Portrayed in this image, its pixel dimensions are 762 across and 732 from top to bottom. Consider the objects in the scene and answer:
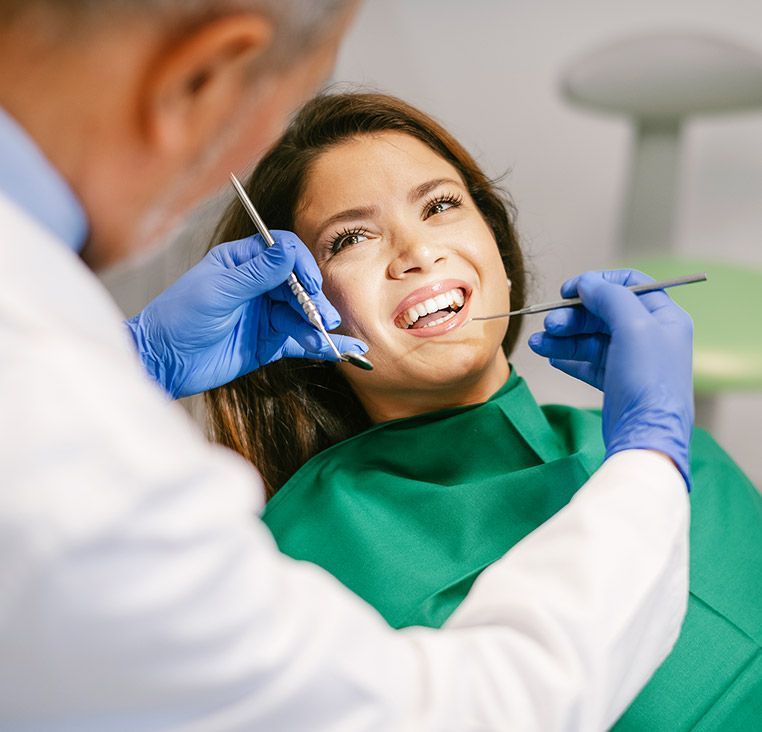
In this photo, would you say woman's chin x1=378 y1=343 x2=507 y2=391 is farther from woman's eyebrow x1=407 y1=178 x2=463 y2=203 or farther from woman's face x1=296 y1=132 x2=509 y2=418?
woman's eyebrow x1=407 y1=178 x2=463 y2=203

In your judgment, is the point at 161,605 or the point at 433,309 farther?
the point at 433,309

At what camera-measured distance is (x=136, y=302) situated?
9.07 ft

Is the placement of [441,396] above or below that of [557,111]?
above

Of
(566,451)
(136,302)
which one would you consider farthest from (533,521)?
(136,302)

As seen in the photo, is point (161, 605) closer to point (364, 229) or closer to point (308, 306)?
point (308, 306)

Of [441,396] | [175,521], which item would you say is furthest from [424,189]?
[175,521]

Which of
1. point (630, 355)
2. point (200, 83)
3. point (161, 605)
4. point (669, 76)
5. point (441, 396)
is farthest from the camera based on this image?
point (669, 76)

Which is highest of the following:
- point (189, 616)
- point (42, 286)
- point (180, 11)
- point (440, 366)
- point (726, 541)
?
point (180, 11)

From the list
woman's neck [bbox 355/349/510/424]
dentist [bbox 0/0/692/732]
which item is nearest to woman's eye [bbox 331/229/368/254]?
woman's neck [bbox 355/349/510/424]

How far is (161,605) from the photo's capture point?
2.30ft

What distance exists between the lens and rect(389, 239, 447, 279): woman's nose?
143cm

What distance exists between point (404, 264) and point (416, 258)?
0.7 inches

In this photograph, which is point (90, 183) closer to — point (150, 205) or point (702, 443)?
point (150, 205)

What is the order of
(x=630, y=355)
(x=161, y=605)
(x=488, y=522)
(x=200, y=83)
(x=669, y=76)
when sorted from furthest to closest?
1. (x=669, y=76)
2. (x=488, y=522)
3. (x=630, y=355)
4. (x=200, y=83)
5. (x=161, y=605)
